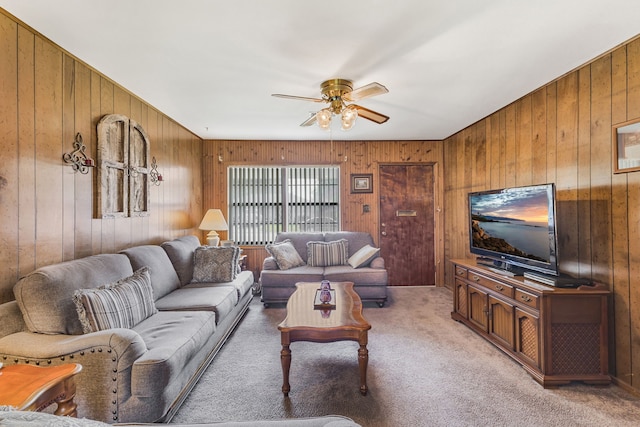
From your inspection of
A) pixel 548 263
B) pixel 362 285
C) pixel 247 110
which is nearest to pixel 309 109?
pixel 247 110

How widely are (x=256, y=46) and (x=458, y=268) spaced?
3120 millimetres

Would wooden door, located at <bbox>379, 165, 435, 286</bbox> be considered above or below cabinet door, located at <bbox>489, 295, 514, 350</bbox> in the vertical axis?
above

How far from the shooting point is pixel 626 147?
2.15 m

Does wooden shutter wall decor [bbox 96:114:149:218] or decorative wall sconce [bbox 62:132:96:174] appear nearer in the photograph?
decorative wall sconce [bbox 62:132:96:174]

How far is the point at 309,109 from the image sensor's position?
354 centimetres

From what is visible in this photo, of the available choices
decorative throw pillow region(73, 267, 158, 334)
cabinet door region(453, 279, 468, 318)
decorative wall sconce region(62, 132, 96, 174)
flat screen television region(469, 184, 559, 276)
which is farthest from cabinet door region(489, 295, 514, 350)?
decorative wall sconce region(62, 132, 96, 174)

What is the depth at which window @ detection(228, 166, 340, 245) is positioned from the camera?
5289mm

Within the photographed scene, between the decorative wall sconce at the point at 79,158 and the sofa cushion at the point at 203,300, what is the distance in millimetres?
1314

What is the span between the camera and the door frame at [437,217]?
518 centimetres

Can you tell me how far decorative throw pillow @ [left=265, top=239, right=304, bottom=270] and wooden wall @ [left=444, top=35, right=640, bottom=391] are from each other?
2953 mm

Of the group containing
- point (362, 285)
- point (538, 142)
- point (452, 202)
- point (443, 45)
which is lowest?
point (362, 285)

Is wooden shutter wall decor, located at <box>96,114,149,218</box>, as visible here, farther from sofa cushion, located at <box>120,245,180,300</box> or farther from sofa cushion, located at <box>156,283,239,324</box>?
sofa cushion, located at <box>156,283,239,324</box>

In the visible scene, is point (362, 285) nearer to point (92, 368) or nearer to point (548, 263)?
point (548, 263)

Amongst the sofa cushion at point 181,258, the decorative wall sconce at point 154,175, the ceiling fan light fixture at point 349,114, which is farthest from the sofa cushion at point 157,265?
the ceiling fan light fixture at point 349,114
